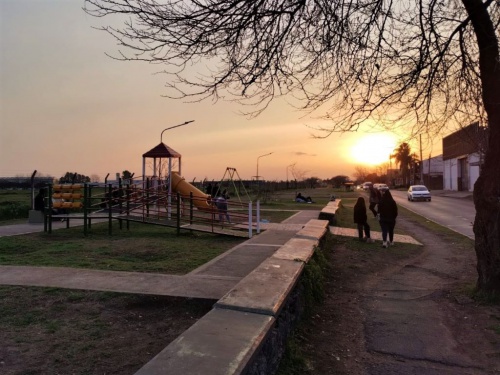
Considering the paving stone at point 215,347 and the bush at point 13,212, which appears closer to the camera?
the paving stone at point 215,347

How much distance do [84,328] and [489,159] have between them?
5722 mm

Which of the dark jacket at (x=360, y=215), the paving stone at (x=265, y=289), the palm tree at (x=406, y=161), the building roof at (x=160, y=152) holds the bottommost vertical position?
the paving stone at (x=265, y=289)

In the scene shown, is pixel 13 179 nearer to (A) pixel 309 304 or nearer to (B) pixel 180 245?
(B) pixel 180 245

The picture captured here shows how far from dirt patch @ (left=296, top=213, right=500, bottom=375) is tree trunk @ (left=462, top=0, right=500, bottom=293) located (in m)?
0.55

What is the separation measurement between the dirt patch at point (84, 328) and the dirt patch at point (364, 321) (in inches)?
56.6

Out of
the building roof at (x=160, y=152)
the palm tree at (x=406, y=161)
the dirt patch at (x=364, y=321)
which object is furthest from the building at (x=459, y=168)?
the dirt patch at (x=364, y=321)

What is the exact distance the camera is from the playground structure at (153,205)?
1368cm

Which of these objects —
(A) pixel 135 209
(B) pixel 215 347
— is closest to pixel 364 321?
(B) pixel 215 347

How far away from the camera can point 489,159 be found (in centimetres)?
639

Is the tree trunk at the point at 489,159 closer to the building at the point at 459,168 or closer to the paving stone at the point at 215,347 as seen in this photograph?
the paving stone at the point at 215,347

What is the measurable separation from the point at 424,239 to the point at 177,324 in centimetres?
1093

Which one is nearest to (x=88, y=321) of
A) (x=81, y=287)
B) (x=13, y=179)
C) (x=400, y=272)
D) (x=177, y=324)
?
(x=177, y=324)

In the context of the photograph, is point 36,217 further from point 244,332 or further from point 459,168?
point 459,168

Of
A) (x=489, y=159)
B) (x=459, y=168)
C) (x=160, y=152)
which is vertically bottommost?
(x=489, y=159)
